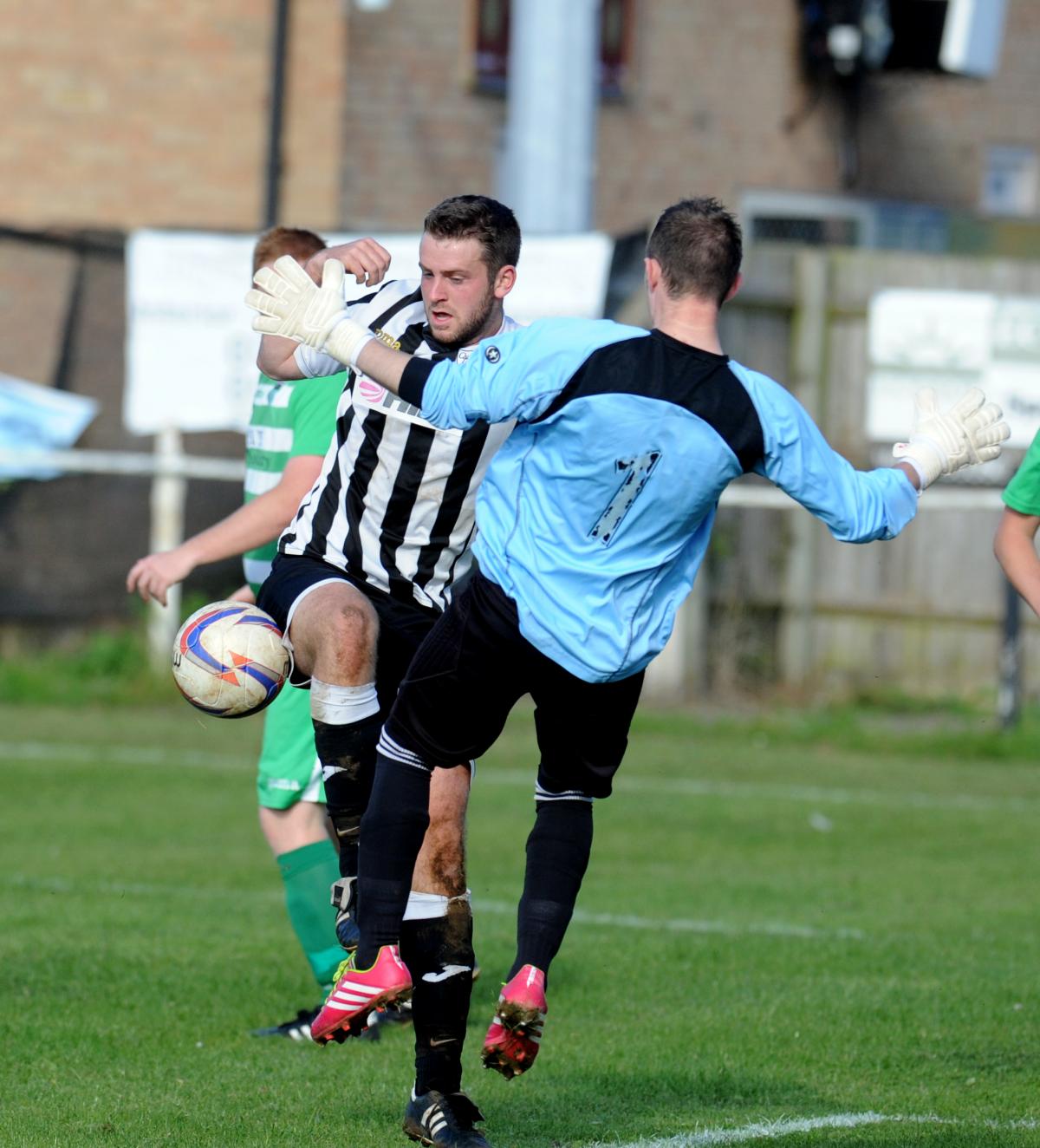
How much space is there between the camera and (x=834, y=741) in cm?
1475

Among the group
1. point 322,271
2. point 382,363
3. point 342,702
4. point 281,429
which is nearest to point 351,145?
point 281,429

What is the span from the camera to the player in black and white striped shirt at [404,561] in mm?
5418

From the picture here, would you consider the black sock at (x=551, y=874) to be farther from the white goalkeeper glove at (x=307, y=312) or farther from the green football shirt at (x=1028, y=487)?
the green football shirt at (x=1028, y=487)

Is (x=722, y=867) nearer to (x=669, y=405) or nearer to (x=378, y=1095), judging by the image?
(x=378, y=1095)

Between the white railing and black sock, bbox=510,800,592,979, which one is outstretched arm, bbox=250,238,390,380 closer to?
black sock, bbox=510,800,592,979

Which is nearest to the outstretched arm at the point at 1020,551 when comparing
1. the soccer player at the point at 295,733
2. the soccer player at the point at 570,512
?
the soccer player at the point at 570,512

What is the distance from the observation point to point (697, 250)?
16.3ft

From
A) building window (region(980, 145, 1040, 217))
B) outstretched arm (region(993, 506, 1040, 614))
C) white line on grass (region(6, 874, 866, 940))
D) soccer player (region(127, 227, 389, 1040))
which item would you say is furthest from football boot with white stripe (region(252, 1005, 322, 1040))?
building window (region(980, 145, 1040, 217))

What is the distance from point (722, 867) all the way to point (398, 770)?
526 cm

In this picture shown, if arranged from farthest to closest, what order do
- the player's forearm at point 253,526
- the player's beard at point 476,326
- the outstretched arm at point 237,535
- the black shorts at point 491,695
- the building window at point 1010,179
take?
the building window at point 1010,179 → the player's forearm at point 253,526 → the outstretched arm at point 237,535 → the player's beard at point 476,326 → the black shorts at point 491,695

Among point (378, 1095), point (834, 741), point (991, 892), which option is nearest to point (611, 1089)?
point (378, 1095)

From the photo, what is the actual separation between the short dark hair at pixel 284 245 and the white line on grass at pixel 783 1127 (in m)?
3.18

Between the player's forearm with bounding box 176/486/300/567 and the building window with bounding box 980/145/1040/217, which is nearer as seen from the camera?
the player's forearm with bounding box 176/486/300/567

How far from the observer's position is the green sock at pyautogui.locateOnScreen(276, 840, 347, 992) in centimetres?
709
